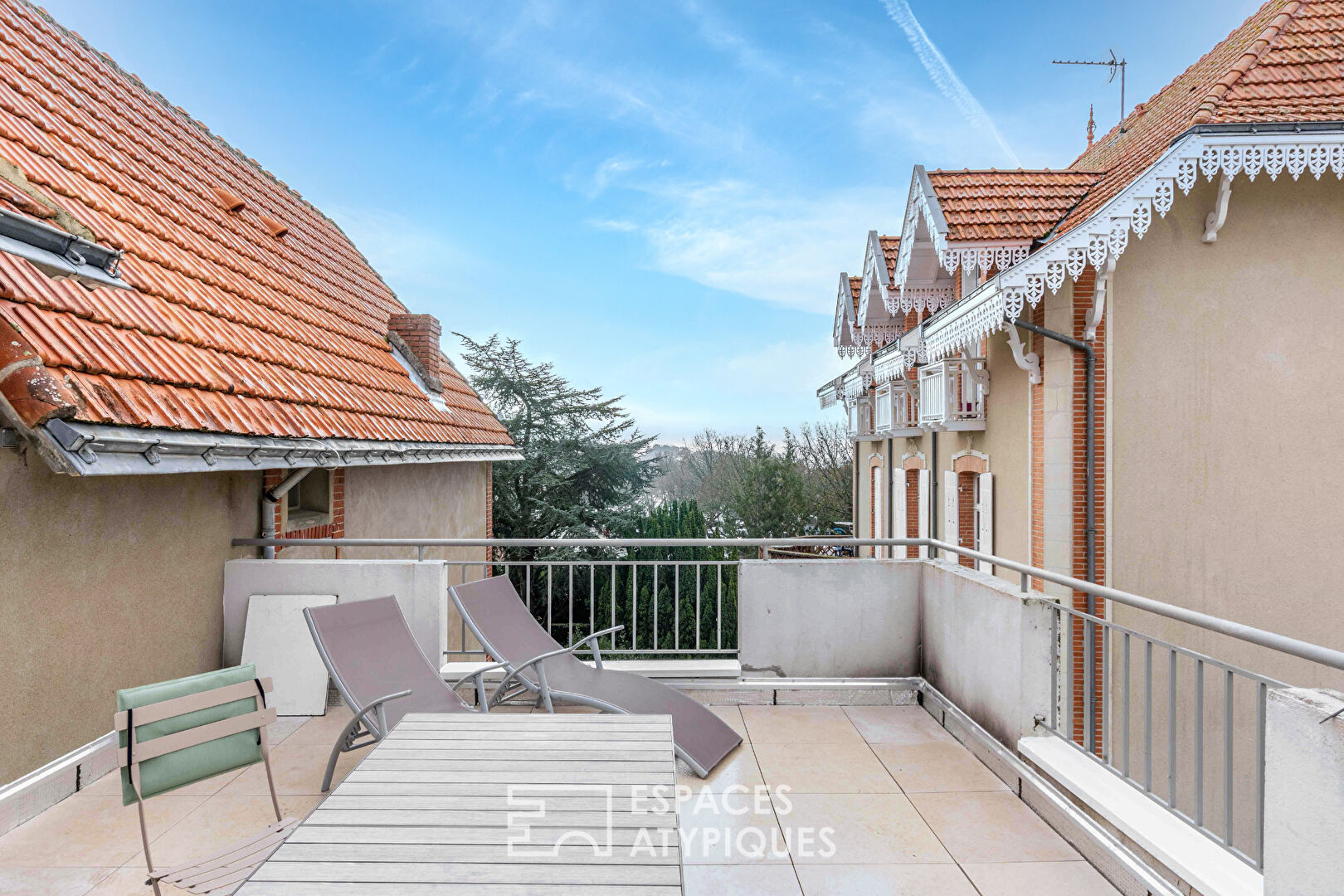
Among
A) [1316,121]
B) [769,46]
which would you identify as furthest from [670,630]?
[769,46]

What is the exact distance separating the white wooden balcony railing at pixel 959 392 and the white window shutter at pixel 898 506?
3.41 meters

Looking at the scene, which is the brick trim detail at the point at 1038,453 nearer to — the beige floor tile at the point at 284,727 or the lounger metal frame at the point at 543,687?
the lounger metal frame at the point at 543,687

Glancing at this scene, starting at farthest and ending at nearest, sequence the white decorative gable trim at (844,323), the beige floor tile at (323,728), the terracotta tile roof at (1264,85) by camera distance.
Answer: the white decorative gable trim at (844,323), the terracotta tile roof at (1264,85), the beige floor tile at (323,728)

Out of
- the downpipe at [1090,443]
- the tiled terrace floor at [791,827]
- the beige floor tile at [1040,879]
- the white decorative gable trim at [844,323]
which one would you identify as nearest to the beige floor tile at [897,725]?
the tiled terrace floor at [791,827]

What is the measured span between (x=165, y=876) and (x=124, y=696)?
64 cm

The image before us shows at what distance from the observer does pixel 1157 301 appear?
299 inches

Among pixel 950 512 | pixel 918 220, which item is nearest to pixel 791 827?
pixel 918 220

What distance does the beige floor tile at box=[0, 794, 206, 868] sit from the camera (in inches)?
130

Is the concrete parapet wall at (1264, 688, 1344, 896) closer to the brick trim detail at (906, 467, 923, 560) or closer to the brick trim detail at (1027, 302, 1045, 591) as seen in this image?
the brick trim detail at (1027, 302, 1045, 591)

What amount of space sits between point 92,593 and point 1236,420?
30.1 feet

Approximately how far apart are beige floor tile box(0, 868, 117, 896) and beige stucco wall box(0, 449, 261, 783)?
0.49m

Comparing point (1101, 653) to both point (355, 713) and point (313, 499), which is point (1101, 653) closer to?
point (355, 713)

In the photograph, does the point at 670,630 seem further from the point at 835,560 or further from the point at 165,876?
the point at 165,876

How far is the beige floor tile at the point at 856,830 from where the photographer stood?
3.37 m
